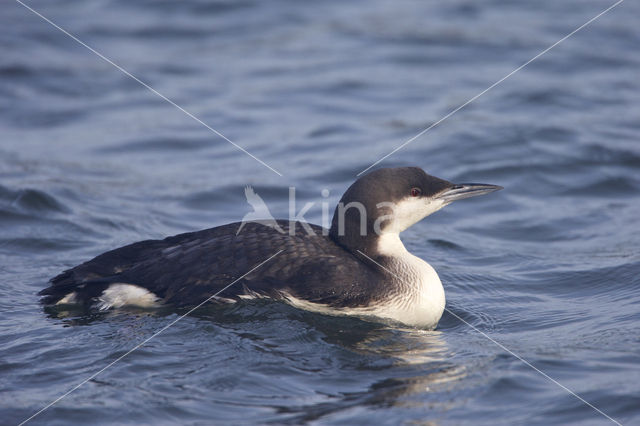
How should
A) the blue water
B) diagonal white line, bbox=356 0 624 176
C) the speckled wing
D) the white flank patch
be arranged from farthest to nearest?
1. diagonal white line, bbox=356 0 624 176
2. the white flank patch
3. the speckled wing
4. the blue water

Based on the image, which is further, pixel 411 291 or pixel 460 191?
pixel 460 191

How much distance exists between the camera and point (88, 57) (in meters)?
12.0

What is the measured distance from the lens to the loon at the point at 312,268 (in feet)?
16.0

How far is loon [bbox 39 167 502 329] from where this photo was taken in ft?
16.0

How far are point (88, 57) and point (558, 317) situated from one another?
8746 millimetres

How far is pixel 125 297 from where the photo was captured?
5.00 metres

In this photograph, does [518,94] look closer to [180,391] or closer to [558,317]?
[558,317]

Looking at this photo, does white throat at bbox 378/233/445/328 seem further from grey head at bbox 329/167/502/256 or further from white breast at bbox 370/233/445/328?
grey head at bbox 329/167/502/256

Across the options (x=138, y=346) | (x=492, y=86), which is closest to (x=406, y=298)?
(x=138, y=346)

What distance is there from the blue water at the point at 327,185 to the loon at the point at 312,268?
0.52 ft

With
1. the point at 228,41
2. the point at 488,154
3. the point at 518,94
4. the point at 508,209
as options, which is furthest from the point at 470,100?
the point at 228,41

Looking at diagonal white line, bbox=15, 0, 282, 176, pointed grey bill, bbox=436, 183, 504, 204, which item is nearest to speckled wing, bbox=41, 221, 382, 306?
pointed grey bill, bbox=436, 183, 504, 204

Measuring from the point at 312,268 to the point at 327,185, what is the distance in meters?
3.38

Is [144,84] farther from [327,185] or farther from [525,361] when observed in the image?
[525,361]
